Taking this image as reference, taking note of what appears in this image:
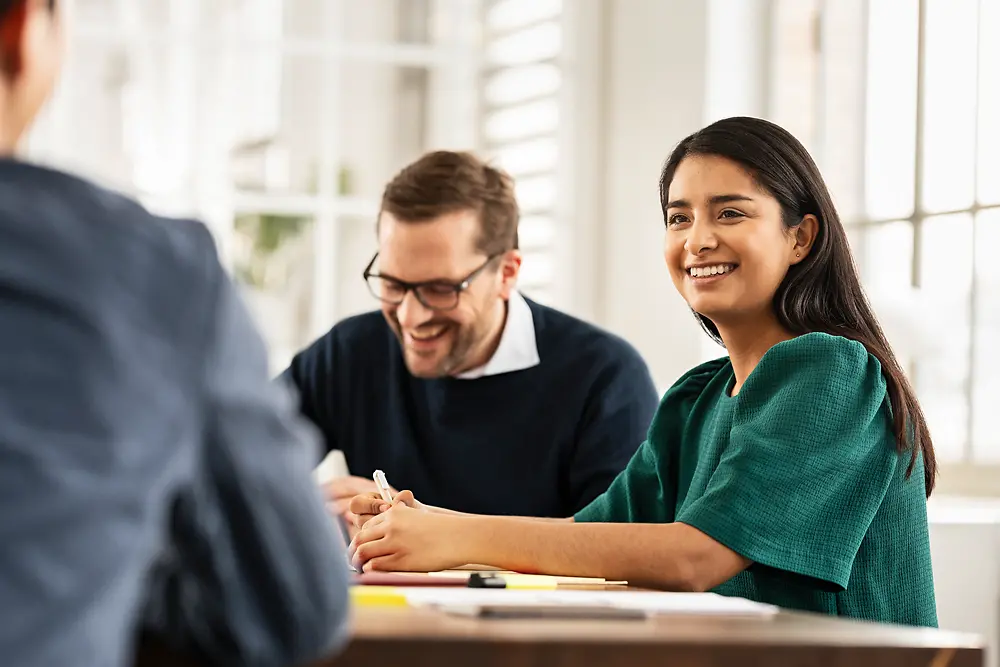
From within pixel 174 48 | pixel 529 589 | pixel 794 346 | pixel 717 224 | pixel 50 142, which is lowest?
pixel 529 589

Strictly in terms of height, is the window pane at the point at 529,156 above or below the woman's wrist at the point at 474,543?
above

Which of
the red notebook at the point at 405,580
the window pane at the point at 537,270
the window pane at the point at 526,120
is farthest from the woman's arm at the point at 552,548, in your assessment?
the window pane at the point at 526,120

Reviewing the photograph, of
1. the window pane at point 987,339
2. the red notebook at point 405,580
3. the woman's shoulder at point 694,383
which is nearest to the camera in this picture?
the red notebook at point 405,580

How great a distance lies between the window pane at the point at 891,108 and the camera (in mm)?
3480

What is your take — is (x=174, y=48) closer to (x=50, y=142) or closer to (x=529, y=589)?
(x=50, y=142)

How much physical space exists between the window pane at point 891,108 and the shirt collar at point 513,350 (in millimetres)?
1283

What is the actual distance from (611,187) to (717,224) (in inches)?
99.0

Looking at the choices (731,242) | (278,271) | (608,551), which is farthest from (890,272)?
(608,551)

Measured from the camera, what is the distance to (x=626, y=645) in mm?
972

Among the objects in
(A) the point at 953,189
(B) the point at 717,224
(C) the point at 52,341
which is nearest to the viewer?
(C) the point at 52,341

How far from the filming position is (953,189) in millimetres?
3311

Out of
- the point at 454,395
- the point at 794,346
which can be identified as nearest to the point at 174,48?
the point at 454,395

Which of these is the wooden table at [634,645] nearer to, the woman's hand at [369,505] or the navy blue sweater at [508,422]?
the woman's hand at [369,505]

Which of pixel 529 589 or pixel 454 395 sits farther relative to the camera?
pixel 454 395
